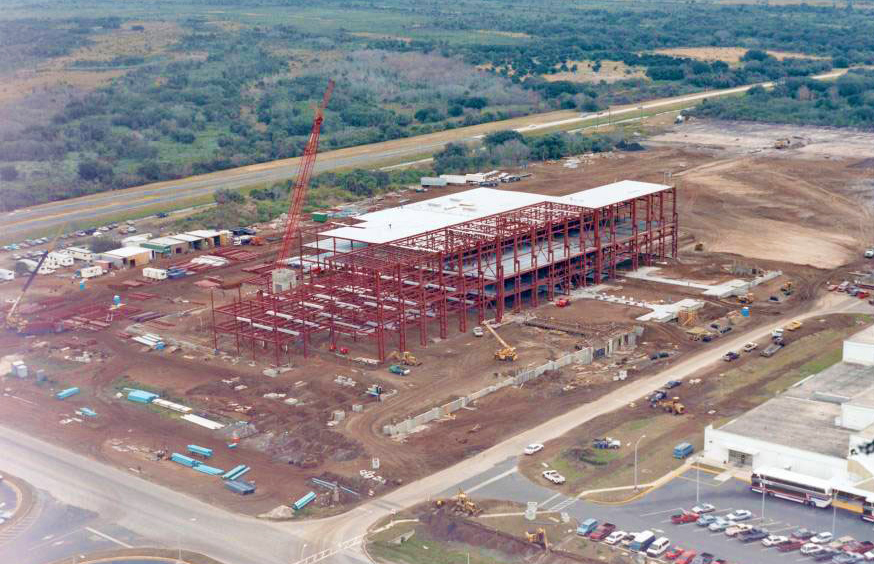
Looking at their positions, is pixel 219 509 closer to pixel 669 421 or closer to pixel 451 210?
pixel 669 421

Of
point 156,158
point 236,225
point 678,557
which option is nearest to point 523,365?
point 678,557

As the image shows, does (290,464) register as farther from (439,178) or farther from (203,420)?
(439,178)

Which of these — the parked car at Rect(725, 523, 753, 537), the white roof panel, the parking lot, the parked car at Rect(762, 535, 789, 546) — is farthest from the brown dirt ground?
the white roof panel

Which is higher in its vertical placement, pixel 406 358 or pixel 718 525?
pixel 406 358

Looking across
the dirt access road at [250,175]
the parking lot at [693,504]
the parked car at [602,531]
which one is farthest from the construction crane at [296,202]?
the parked car at [602,531]

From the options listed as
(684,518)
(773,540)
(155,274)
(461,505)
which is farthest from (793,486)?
(155,274)

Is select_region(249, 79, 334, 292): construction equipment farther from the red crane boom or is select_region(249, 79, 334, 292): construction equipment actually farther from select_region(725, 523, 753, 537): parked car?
select_region(725, 523, 753, 537): parked car
